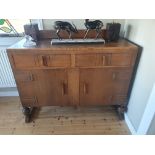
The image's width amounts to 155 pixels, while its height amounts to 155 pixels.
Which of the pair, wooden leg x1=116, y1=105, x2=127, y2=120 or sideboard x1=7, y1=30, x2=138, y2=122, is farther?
wooden leg x1=116, y1=105, x2=127, y2=120

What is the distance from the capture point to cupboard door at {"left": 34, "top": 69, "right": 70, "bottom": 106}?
1380 mm

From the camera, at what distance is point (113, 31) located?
4.81ft

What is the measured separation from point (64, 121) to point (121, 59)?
97cm

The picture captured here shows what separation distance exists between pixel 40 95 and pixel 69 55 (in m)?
0.56

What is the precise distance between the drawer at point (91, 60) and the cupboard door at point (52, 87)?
18cm

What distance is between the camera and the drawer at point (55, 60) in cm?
128

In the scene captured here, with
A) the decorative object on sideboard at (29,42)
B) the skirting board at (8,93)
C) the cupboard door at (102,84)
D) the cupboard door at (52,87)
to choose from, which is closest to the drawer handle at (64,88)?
the cupboard door at (52,87)

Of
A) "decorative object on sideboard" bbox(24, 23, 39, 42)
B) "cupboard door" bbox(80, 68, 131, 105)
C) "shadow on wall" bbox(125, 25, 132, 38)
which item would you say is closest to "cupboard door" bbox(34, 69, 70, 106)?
"cupboard door" bbox(80, 68, 131, 105)

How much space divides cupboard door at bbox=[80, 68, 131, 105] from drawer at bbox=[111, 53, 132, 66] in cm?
7

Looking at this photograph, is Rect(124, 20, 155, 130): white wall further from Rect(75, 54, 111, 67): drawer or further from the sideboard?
Rect(75, 54, 111, 67): drawer

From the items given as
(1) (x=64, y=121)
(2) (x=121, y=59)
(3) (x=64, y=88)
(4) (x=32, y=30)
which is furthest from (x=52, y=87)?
(2) (x=121, y=59)

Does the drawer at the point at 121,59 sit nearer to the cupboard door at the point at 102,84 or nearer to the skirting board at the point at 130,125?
the cupboard door at the point at 102,84

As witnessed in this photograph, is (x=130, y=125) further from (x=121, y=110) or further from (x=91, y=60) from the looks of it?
(x=91, y=60)
